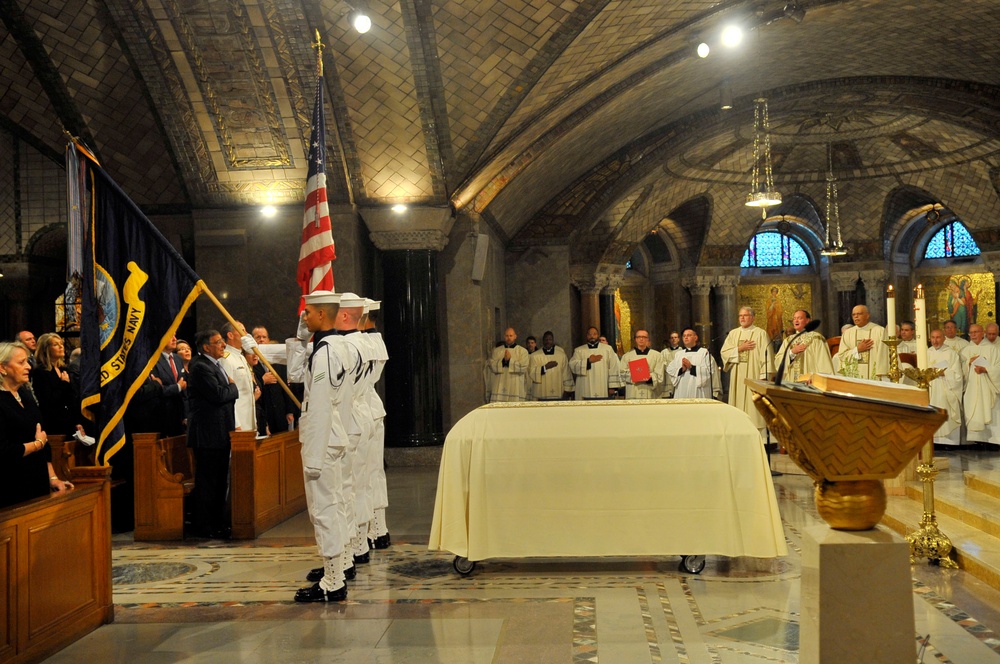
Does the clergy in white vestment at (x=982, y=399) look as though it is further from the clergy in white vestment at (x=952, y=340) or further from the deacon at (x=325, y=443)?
the deacon at (x=325, y=443)

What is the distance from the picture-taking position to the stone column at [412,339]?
12109 millimetres

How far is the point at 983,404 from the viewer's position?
12406 mm

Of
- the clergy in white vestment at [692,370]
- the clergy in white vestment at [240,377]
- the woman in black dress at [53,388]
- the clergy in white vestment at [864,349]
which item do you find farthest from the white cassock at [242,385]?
the clergy in white vestment at [692,370]

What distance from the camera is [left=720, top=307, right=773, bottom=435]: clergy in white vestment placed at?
35.9ft

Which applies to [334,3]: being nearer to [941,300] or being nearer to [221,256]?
[221,256]

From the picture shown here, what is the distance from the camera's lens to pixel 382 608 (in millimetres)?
5289

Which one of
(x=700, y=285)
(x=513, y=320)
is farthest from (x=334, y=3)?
(x=700, y=285)

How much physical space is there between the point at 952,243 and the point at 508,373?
14.4 metres

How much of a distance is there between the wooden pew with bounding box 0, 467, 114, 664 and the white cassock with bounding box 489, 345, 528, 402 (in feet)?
29.7

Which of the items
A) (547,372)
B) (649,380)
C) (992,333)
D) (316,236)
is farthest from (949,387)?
(316,236)

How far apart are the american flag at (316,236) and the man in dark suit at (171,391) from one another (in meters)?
1.23

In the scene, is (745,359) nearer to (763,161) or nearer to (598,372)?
(598,372)

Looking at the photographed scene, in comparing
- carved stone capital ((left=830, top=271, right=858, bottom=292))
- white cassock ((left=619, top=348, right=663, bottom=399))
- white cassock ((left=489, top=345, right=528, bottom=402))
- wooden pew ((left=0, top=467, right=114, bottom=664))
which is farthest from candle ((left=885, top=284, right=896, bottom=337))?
carved stone capital ((left=830, top=271, right=858, bottom=292))

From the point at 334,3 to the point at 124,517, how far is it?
545 centimetres
